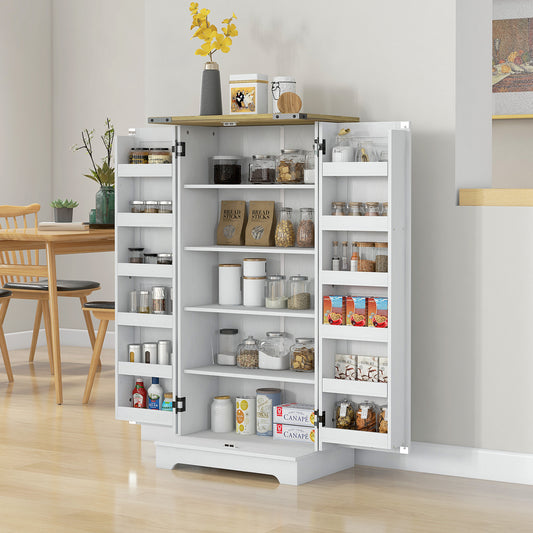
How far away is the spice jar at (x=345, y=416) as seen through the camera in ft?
11.4

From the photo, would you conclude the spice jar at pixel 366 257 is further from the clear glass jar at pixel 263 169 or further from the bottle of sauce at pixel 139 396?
the bottle of sauce at pixel 139 396

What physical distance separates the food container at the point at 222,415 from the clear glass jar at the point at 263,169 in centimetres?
85

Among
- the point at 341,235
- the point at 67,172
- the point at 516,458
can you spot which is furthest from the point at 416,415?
the point at 67,172

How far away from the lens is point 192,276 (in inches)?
148

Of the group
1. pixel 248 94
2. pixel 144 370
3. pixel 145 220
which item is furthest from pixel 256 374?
pixel 248 94

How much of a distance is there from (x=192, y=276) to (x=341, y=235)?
1.97ft

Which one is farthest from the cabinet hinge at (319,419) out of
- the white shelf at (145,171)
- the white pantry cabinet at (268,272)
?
the white shelf at (145,171)

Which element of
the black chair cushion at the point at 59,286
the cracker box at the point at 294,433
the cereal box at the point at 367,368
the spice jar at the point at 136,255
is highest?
the spice jar at the point at 136,255

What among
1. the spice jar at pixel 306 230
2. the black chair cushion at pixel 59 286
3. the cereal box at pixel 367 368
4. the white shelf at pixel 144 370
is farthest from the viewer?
the black chair cushion at pixel 59 286

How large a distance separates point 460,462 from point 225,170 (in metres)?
1.37

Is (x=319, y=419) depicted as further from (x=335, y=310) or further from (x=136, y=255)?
(x=136, y=255)

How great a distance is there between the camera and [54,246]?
509 centimetres

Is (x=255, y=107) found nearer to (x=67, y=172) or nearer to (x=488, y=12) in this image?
(x=488, y=12)

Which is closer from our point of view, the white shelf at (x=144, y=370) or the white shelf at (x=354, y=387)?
the white shelf at (x=354, y=387)
